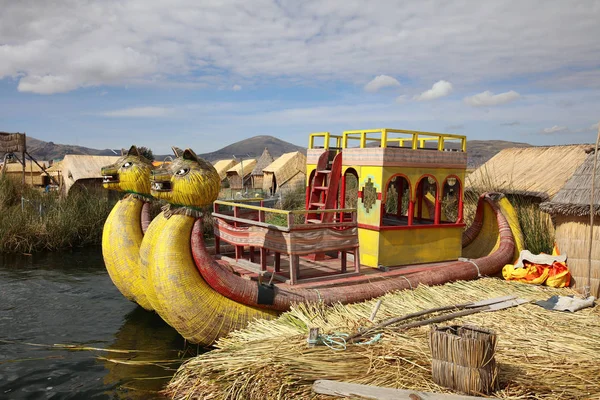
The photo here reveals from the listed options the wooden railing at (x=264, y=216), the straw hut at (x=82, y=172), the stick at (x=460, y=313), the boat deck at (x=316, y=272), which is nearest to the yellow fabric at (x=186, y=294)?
the boat deck at (x=316, y=272)

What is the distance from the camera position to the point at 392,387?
15.7ft

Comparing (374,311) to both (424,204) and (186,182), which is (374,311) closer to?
(186,182)

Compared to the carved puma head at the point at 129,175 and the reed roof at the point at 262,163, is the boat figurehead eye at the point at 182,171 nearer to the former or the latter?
the carved puma head at the point at 129,175

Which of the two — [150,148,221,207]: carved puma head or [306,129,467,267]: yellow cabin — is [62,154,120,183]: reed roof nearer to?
[306,129,467,267]: yellow cabin

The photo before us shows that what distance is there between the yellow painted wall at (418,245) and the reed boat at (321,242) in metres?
0.02

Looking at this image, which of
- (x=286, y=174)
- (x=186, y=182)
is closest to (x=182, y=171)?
(x=186, y=182)

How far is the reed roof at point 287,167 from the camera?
31.5 metres

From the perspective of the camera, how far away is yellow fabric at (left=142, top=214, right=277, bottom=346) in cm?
656

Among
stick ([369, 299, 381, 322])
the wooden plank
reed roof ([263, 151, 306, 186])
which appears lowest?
the wooden plank

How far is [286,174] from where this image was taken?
31.6 metres

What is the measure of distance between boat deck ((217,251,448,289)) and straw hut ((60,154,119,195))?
1461 cm

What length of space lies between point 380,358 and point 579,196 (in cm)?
530

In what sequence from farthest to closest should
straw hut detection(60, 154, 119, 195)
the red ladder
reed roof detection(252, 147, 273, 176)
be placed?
1. reed roof detection(252, 147, 273, 176)
2. straw hut detection(60, 154, 119, 195)
3. the red ladder

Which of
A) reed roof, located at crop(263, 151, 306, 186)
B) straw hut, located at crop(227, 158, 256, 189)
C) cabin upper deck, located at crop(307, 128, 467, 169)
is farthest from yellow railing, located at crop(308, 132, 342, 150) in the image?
straw hut, located at crop(227, 158, 256, 189)
